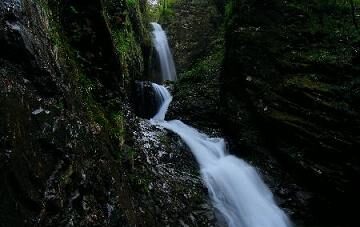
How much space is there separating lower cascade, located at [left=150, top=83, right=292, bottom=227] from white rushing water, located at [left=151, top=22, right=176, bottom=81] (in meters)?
8.60

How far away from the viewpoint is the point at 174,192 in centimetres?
858

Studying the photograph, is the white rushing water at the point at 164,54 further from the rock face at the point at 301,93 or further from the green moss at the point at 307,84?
the green moss at the point at 307,84

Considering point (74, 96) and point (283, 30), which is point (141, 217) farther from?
point (283, 30)

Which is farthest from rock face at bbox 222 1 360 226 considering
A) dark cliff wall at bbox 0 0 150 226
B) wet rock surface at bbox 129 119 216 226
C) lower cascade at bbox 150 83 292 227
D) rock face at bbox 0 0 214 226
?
dark cliff wall at bbox 0 0 150 226

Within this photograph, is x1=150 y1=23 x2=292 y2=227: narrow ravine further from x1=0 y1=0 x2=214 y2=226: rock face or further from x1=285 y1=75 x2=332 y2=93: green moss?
x1=285 y1=75 x2=332 y2=93: green moss

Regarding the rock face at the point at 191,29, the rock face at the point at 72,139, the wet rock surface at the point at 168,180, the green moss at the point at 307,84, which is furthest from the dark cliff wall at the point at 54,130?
the rock face at the point at 191,29

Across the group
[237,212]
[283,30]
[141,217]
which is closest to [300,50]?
[283,30]

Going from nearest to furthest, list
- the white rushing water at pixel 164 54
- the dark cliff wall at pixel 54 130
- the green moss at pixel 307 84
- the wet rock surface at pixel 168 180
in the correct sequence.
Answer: the dark cliff wall at pixel 54 130 → the wet rock surface at pixel 168 180 → the green moss at pixel 307 84 → the white rushing water at pixel 164 54

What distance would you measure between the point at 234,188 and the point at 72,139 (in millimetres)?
5859

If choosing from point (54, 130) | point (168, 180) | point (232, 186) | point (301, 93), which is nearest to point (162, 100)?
point (301, 93)

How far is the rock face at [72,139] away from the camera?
140 inches

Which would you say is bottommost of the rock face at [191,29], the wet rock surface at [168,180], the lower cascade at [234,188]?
the lower cascade at [234,188]

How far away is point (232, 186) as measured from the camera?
31.8ft

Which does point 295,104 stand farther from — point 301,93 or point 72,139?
point 72,139
